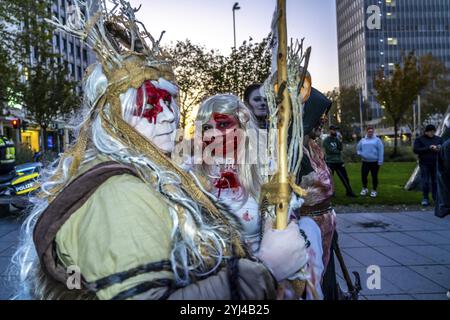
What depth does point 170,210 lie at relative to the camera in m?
1.31

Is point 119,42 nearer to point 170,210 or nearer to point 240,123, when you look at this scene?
point 170,210

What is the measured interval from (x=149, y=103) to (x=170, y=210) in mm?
477

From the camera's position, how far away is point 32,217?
161cm

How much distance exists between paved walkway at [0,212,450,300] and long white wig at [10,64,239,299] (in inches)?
112

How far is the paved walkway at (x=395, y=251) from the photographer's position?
4.18 metres

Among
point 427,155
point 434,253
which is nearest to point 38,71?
point 427,155

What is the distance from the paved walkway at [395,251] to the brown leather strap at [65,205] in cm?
314

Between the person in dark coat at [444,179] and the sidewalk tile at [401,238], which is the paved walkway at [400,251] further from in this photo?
the person in dark coat at [444,179]

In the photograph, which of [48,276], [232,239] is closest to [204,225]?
[232,239]

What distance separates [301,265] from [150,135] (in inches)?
29.4

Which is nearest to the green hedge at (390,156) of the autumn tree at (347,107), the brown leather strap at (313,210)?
the brown leather strap at (313,210)

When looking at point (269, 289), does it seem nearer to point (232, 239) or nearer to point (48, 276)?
point (232, 239)

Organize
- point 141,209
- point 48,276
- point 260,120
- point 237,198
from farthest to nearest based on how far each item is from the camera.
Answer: point 260,120 < point 237,198 < point 48,276 < point 141,209

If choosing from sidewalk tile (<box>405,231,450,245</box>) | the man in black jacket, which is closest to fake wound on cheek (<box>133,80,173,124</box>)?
sidewalk tile (<box>405,231,450,245</box>)
